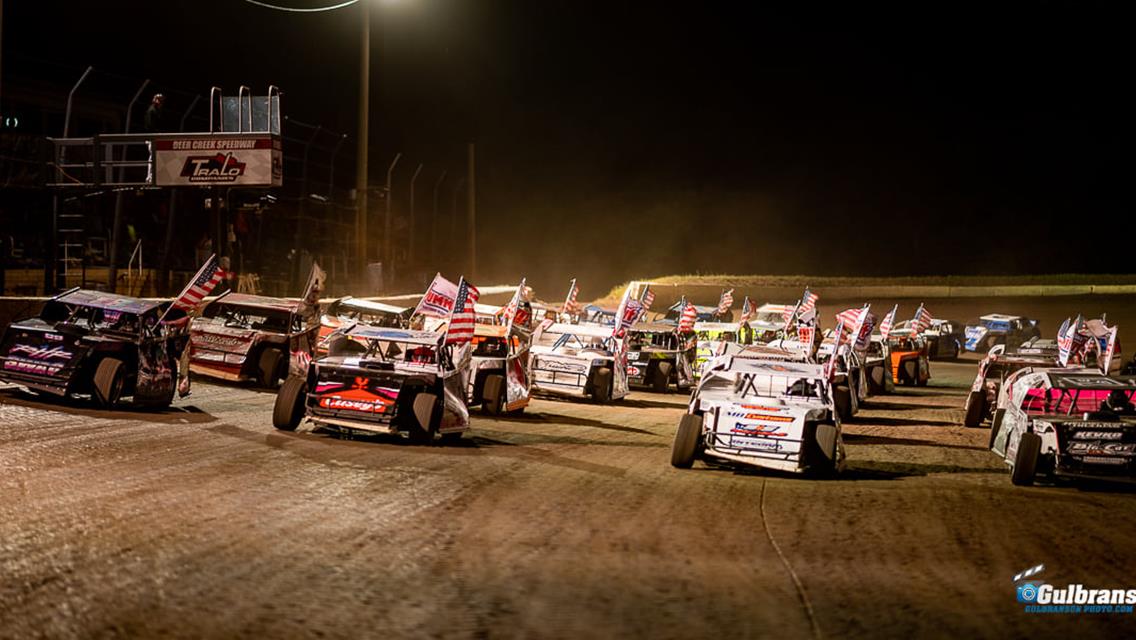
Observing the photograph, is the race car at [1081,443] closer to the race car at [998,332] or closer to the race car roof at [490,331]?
the race car roof at [490,331]

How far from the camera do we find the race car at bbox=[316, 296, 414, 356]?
74.3 ft

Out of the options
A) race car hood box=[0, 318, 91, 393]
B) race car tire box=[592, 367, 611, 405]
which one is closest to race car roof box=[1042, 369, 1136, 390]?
race car tire box=[592, 367, 611, 405]

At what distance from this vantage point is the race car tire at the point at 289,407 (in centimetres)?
1470

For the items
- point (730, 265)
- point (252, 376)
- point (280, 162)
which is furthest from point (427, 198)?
point (252, 376)

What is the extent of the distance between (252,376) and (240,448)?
7.93 metres

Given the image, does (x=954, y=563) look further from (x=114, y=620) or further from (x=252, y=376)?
(x=252, y=376)

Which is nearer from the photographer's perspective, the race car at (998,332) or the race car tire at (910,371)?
the race car tire at (910,371)

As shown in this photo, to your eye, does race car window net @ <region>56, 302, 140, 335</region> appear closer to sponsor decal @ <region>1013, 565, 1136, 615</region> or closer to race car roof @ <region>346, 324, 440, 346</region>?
race car roof @ <region>346, 324, 440, 346</region>

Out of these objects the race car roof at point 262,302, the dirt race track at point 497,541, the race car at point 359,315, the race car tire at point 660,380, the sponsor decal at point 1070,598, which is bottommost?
the sponsor decal at point 1070,598

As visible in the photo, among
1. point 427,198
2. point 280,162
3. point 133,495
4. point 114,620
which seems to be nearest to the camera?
point 114,620

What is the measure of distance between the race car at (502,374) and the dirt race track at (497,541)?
12.7ft

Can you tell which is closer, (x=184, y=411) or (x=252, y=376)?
(x=184, y=411)

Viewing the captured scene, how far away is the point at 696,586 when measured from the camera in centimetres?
787

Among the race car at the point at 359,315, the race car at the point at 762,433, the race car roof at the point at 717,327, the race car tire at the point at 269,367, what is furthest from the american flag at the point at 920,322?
the race car at the point at 762,433
